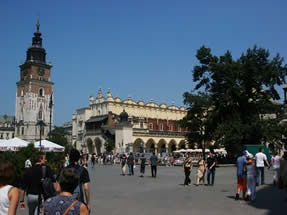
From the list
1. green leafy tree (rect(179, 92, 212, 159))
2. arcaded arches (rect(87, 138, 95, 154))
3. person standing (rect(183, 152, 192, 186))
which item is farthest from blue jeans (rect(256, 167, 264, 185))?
arcaded arches (rect(87, 138, 95, 154))

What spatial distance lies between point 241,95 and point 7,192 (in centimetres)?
3500

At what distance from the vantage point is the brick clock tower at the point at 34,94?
9194cm

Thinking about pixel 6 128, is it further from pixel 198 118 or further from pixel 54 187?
pixel 54 187

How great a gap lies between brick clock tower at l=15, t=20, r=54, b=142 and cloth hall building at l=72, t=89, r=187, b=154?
20.3 metres

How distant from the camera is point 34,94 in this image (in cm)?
9375

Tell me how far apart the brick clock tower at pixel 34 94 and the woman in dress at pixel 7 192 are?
89301mm

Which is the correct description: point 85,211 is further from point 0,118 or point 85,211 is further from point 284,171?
point 0,118

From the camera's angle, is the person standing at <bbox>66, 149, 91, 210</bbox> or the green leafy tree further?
the green leafy tree

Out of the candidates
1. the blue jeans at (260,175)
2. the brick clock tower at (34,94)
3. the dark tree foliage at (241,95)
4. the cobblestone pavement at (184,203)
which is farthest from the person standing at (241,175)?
the brick clock tower at (34,94)

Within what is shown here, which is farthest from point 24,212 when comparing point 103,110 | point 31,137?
point 31,137

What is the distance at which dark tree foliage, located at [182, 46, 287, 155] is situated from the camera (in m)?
33.9

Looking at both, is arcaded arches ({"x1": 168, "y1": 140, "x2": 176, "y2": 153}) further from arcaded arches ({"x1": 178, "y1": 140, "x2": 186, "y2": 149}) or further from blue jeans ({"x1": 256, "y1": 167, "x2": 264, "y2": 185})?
blue jeans ({"x1": 256, "y1": 167, "x2": 264, "y2": 185})

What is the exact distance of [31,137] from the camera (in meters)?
91.5

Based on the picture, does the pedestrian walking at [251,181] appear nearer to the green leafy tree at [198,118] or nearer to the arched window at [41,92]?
the green leafy tree at [198,118]
